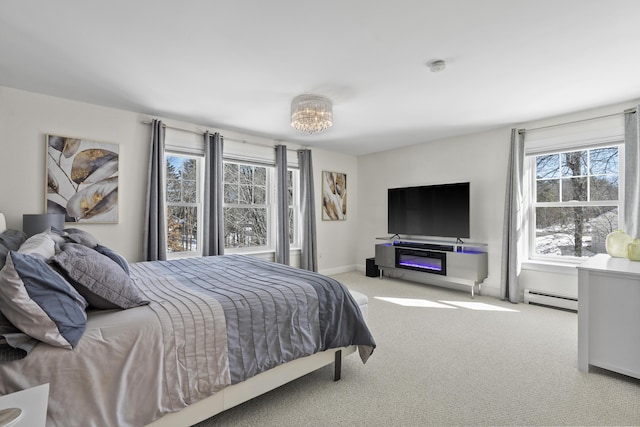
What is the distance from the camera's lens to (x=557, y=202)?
13.2 ft

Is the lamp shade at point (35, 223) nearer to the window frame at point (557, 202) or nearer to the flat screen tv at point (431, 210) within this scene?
the flat screen tv at point (431, 210)

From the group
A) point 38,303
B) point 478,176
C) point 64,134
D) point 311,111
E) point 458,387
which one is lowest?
point 458,387

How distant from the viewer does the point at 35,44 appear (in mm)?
2266

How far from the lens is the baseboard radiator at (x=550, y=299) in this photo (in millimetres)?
3751

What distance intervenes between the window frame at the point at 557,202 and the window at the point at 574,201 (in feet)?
0.03

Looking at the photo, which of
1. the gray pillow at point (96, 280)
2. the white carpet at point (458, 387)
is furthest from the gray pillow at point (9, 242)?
the white carpet at point (458, 387)

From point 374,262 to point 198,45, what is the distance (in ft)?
14.7

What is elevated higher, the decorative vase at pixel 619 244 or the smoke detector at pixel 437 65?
the smoke detector at pixel 437 65

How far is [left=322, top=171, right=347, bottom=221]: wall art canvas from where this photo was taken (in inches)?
231

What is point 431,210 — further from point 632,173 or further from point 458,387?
point 458,387

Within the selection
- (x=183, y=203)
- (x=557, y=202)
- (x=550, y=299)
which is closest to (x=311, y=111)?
(x=183, y=203)

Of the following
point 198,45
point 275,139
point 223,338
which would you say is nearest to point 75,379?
point 223,338

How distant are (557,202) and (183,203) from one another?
16.6ft

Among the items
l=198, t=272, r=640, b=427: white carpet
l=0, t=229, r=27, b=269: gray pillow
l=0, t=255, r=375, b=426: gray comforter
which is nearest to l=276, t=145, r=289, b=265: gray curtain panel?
l=198, t=272, r=640, b=427: white carpet
